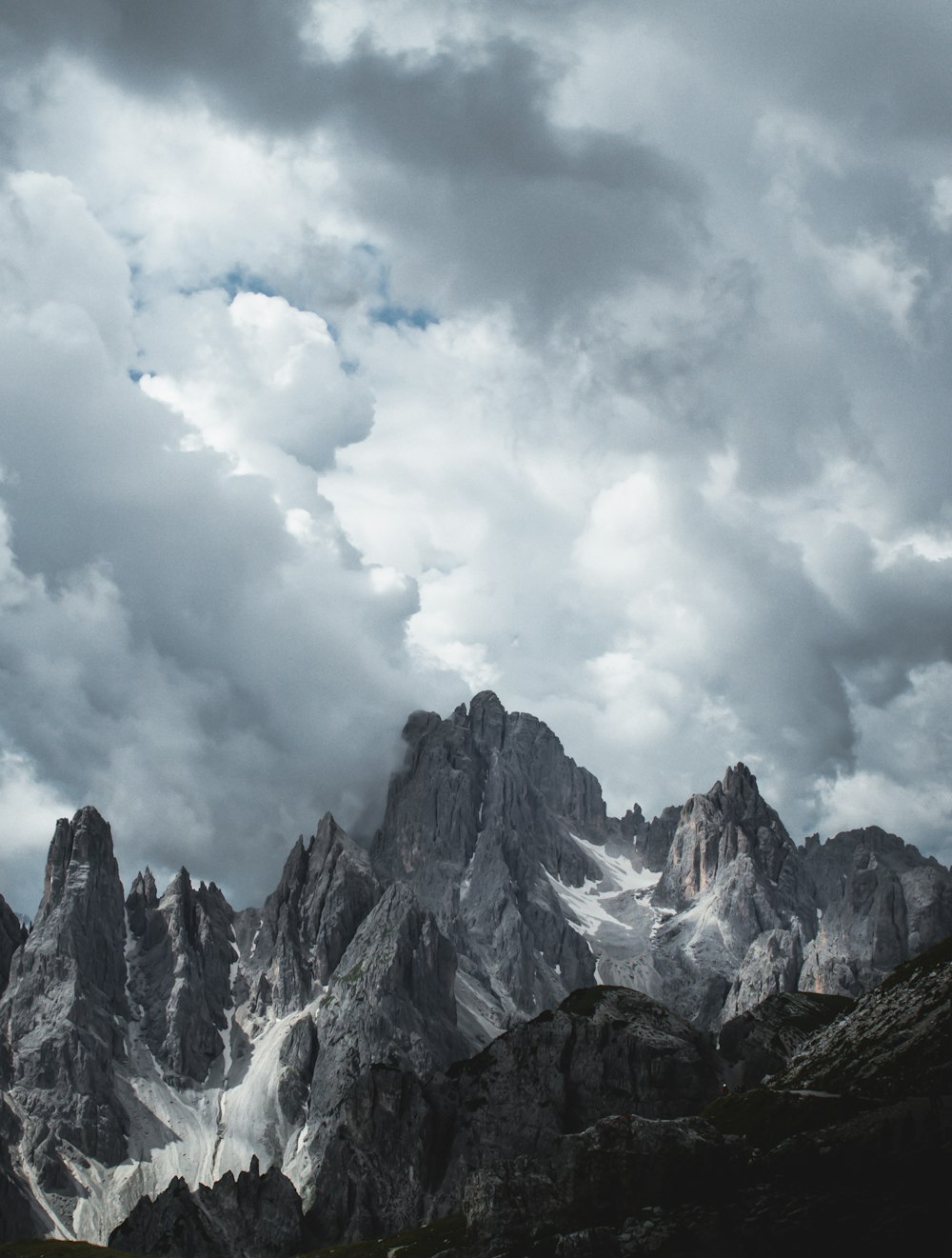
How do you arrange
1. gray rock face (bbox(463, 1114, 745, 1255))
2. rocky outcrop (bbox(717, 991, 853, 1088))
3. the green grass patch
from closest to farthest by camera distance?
gray rock face (bbox(463, 1114, 745, 1255)) < the green grass patch < rocky outcrop (bbox(717, 991, 853, 1088))

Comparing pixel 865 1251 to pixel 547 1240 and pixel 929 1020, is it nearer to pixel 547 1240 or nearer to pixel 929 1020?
pixel 547 1240

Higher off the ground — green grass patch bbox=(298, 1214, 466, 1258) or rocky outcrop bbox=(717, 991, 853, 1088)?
rocky outcrop bbox=(717, 991, 853, 1088)

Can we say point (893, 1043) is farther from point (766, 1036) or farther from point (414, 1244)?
point (766, 1036)

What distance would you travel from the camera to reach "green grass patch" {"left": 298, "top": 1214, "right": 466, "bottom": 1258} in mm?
122100

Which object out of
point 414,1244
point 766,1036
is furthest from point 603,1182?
point 766,1036

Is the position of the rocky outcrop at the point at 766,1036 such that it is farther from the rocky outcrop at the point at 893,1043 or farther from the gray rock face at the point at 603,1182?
the gray rock face at the point at 603,1182

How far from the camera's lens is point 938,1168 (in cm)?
6850

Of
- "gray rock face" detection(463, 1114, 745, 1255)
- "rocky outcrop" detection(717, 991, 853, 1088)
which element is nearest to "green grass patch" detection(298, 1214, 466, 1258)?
"gray rock face" detection(463, 1114, 745, 1255)

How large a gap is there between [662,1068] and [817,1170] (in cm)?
12822

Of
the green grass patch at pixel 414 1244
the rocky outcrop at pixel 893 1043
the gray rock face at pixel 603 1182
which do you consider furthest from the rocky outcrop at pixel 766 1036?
the gray rock face at pixel 603 1182

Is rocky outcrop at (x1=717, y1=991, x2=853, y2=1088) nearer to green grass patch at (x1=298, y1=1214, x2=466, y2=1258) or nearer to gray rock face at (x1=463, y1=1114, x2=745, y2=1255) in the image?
green grass patch at (x1=298, y1=1214, x2=466, y2=1258)

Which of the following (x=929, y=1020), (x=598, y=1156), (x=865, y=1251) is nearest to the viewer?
(x=865, y=1251)

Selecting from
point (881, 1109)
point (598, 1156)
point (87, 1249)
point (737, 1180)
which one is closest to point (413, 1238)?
point (87, 1249)

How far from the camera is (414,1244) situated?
132125mm
